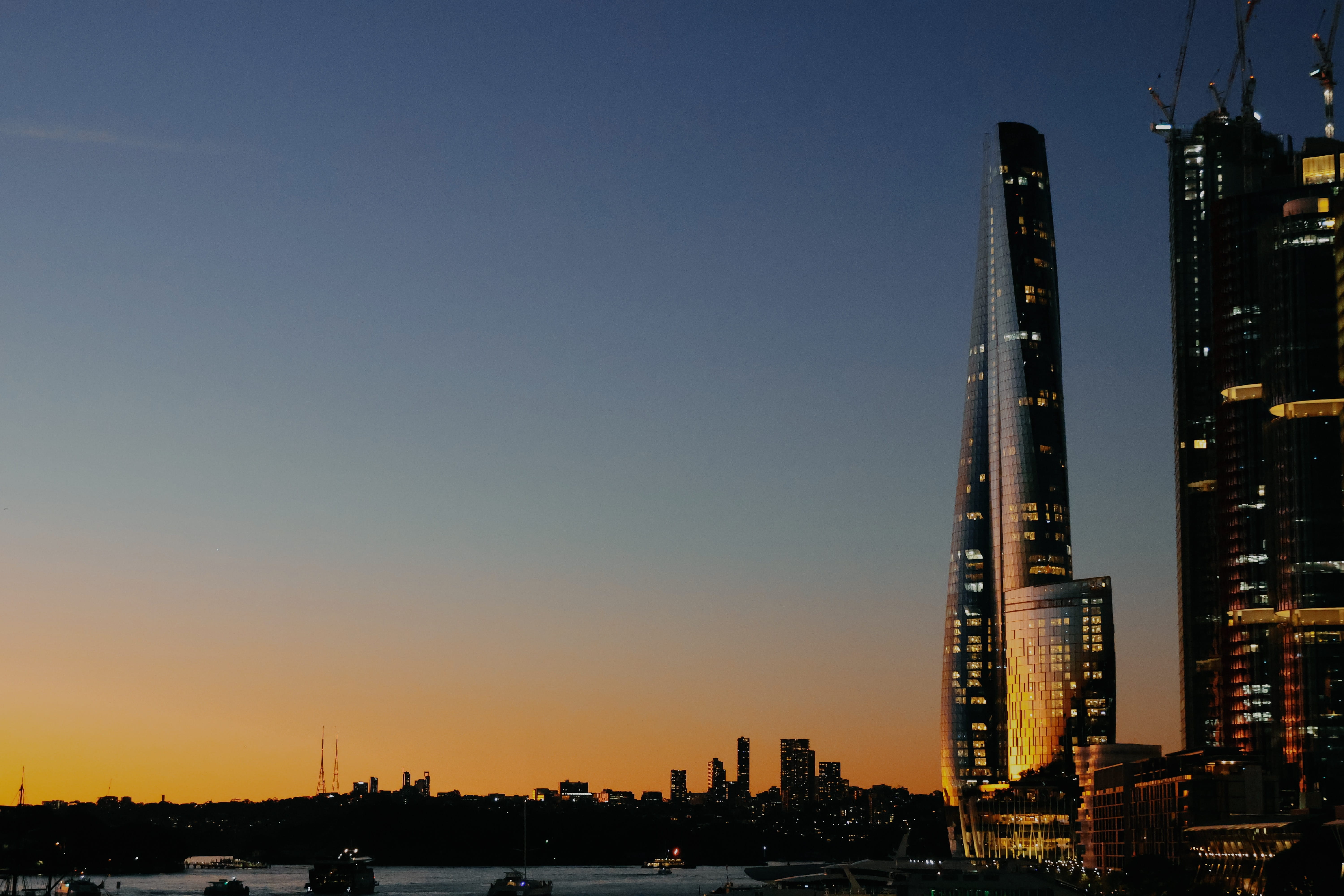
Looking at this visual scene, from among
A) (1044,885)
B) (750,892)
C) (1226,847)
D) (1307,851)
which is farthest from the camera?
(1226,847)

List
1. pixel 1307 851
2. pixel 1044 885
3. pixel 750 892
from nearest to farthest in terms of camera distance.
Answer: pixel 1307 851 → pixel 1044 885 → pixel 750 892

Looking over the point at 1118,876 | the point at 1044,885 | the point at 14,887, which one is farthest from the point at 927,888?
the point at 14,887

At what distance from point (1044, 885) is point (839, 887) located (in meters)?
27.2

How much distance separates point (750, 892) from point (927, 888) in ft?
62.5

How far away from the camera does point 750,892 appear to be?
6585 inches

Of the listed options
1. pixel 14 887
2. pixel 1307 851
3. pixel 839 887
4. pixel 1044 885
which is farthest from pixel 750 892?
pixel 14 887

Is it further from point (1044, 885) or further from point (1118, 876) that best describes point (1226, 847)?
point (1044, 885)

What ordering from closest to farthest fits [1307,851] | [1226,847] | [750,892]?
[1307,851]
[750,892]
[1226,847]

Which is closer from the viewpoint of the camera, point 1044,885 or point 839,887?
point 1044,885

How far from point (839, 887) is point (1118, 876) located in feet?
150

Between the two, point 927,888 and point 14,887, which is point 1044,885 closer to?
point 927,888

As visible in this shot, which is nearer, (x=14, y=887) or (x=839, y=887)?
(x=839, y=887)

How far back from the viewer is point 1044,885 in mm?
151500

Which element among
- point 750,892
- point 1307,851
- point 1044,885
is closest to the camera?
point 1307,851
